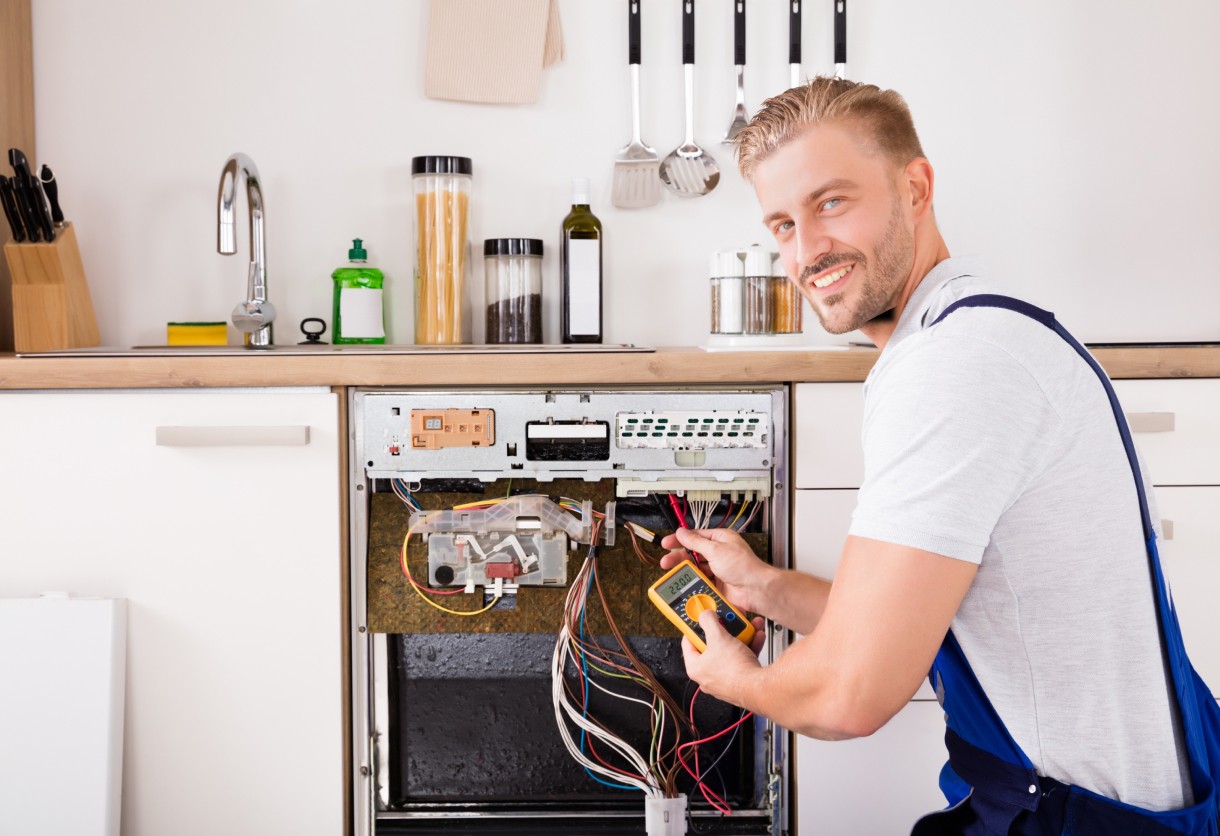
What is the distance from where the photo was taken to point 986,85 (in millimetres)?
1979

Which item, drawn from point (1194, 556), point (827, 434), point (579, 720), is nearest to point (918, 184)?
point (827, 434)

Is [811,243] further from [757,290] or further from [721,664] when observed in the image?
[757,290]

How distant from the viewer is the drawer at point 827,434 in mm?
1477

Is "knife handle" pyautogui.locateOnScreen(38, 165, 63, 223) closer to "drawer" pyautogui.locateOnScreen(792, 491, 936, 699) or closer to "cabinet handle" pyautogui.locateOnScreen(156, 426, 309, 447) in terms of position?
"cabinet handle" pyautogui.locateOnScreen(156, 426, 309, 447)

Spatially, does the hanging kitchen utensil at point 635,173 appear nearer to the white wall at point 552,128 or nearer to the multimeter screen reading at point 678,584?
the white wall at point 552,128

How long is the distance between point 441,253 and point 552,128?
34 centimetres

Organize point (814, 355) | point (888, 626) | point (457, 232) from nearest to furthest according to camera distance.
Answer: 1. point (888, 626)
2. point (814, 355)
3. point (457, 232)

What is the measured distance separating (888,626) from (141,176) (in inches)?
68.8

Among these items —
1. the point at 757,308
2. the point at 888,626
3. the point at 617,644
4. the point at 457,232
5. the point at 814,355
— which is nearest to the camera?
the point at 888,626

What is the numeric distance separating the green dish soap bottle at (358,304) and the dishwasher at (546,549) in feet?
1.43

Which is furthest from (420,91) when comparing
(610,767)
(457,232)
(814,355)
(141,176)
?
(610,767)

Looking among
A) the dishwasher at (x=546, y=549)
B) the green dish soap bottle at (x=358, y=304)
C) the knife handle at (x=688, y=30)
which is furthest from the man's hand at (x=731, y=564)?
the knife handle at (x=688, y=30)

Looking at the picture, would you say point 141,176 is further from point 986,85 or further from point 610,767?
point 986,85

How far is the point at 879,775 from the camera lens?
1500 millimetres
